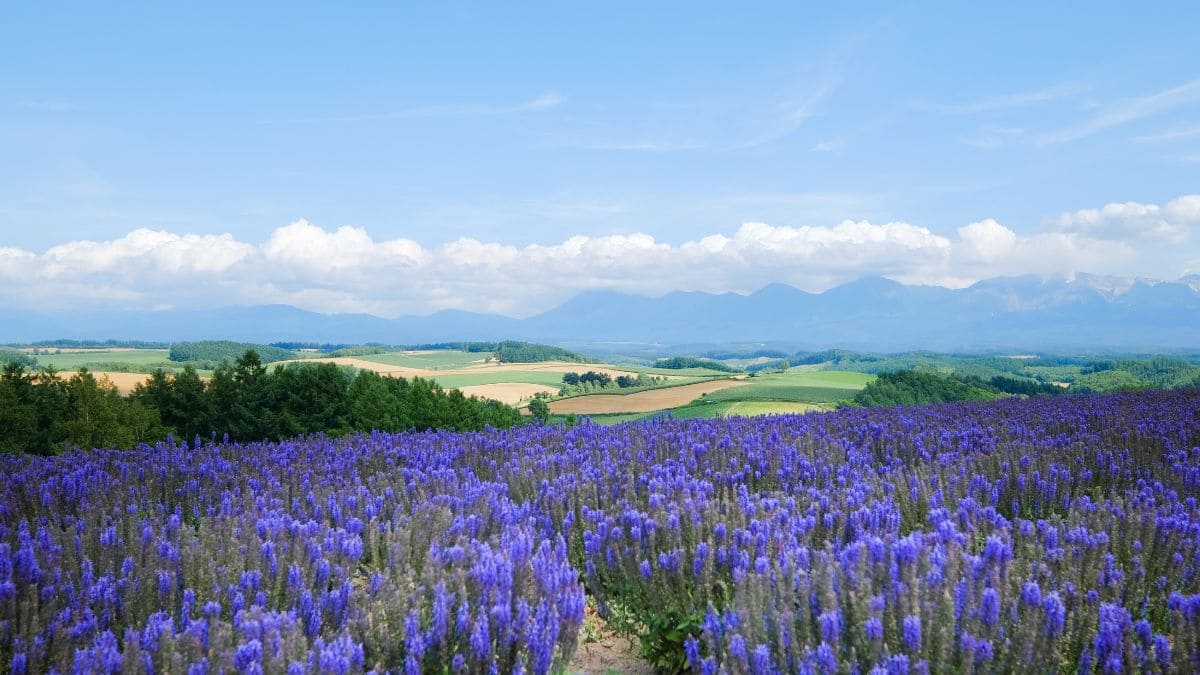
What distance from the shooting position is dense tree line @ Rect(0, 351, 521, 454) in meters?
13.8

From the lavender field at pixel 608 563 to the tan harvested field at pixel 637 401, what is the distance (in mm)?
15619

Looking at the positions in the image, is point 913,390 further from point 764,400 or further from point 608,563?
point 608,563

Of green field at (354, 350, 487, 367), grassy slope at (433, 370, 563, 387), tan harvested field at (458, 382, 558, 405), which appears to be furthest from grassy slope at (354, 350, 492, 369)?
tan harvested field at (458, 382, 558, 405)

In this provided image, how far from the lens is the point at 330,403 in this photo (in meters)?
16.3

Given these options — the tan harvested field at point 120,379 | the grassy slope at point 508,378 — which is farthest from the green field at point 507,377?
the tan harvested field at point 120,379

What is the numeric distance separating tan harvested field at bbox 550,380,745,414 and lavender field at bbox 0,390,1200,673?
15.6 meters

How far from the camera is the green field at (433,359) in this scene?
147 ft

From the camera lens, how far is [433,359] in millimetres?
53375

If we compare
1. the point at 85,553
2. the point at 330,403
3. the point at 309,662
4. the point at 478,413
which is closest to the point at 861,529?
the point at 309,662

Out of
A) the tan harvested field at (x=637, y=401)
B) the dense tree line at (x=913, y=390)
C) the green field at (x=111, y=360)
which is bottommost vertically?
the tan harvested field at (x=637, y=401)

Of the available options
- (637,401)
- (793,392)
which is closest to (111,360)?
(637,401)

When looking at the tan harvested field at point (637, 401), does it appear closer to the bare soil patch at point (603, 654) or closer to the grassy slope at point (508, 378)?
the grassy slope at point (508, 378)

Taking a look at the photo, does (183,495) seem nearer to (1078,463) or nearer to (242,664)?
(242,664)

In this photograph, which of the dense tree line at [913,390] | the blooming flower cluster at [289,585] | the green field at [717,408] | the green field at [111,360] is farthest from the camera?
the green field at [111,360]
